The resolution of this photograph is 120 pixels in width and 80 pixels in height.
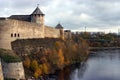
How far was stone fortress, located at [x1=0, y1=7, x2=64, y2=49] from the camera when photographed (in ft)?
76.5

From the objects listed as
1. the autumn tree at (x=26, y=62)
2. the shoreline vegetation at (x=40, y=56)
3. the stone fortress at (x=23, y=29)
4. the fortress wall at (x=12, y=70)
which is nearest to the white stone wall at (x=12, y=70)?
the fortress wall at (x=12, y=70)

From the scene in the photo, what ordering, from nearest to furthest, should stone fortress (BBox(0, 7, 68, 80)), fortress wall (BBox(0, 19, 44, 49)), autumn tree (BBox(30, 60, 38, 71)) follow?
1. stone fortress (BBox(0, 7, 68, 80))
2. autumn tree (BBox(30, 60, 38, 71))
3. fortress wall (BBox(0, 19, 44, 49))

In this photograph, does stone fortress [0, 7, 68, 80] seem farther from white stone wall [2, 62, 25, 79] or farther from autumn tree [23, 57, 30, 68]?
autumn tree [23, 57, 30, 68]

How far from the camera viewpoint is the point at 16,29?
24.3 m

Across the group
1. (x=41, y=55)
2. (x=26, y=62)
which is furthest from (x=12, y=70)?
(x=41, y=55)

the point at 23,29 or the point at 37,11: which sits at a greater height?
the point at 37,11

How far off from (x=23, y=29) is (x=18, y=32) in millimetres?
619

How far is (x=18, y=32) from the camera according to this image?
80.9 feet

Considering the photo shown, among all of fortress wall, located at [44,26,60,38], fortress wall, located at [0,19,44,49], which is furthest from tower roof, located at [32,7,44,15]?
fortress wall, located at [0,19,44,49]

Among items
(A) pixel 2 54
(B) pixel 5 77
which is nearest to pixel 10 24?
(A) pixel 2 54

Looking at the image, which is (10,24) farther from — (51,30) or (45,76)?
(51,30)

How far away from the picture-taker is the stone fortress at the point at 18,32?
1911cm

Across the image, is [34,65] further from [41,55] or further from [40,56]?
[41,55]

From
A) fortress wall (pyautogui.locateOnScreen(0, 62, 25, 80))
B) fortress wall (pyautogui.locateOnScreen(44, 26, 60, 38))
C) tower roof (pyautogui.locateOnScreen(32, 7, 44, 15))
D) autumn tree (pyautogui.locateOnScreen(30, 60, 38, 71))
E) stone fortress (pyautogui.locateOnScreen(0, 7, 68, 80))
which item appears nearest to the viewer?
fortress wall (pyautogui.locateOnScreen(0, 62, 25, 80))
